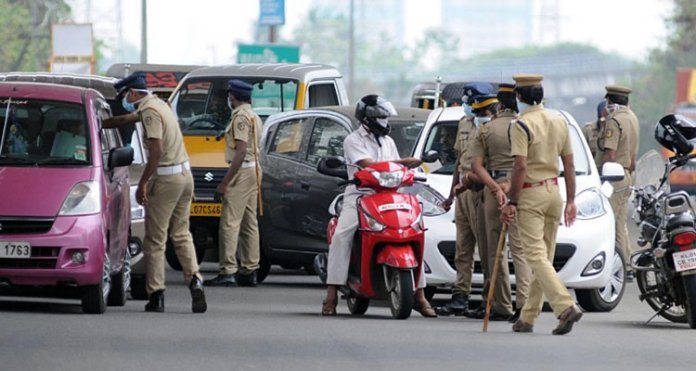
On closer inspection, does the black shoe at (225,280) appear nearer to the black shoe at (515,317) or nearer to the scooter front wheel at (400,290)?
the scooter front wheel at (400,290)

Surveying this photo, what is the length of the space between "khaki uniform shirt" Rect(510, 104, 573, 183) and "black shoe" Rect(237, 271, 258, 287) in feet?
19.3

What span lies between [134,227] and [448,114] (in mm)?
2962

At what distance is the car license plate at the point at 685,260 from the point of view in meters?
15.0

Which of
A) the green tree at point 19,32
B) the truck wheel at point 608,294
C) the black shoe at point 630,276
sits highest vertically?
the truck wheel at point 608,294

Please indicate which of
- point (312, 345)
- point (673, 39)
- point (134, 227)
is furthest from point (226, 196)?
point (673, 39)

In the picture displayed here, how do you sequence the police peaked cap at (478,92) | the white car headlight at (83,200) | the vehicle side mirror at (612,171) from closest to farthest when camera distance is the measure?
the white car headlight at (83,200) → the police peaked cap at (478,92) → the vehicle side mirror at (612,171)

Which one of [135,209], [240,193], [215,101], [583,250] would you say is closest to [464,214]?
[583,250]

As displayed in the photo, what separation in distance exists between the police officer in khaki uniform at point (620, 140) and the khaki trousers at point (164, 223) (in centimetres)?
604

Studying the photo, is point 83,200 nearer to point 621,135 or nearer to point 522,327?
point 522,327

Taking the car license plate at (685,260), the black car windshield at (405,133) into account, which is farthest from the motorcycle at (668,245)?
the black car windshield at (405,133)

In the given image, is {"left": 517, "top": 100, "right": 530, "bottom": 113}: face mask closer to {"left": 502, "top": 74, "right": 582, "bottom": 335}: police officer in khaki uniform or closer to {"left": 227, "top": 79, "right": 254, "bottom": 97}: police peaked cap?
{"left": 502, "top": 74, "right": 582, "bottom": 335}: police officer in khaki uniform

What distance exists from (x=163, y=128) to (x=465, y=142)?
2473 millimetres

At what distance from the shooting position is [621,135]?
810 inches

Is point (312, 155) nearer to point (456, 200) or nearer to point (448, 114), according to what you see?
point (448, 114)
